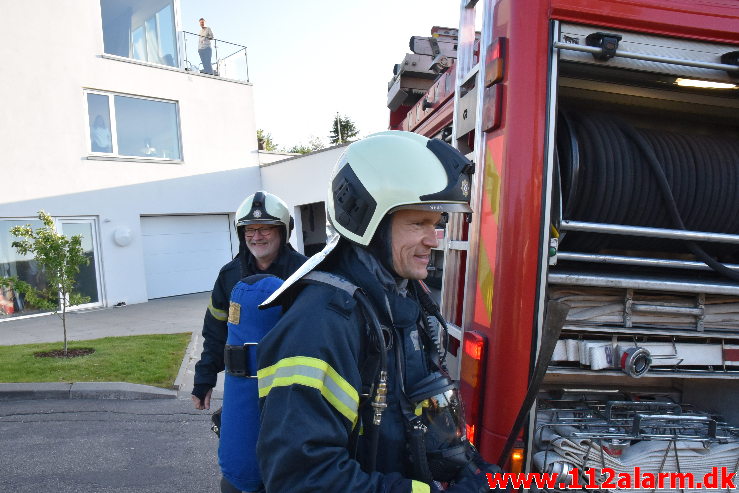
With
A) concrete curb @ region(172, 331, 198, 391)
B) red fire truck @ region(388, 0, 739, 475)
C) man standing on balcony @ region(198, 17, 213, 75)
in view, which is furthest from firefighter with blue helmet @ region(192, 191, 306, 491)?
man standing on balcony @ region(198, 17, 213, 75)

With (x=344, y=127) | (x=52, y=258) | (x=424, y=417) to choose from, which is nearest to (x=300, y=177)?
(x=52, y=258)

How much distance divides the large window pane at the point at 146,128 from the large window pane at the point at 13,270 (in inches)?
113

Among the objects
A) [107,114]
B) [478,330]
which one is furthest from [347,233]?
[107,114]

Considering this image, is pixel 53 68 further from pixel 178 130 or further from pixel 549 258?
pixel 549 258

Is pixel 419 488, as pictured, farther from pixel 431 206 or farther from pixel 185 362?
pixel 185 362

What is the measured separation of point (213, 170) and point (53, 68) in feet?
13.8

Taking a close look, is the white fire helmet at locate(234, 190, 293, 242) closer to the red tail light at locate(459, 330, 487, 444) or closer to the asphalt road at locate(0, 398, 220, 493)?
the red tail light at locate(459, 330, 487, 444)

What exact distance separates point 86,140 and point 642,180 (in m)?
12.0

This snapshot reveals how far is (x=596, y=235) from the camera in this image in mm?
2336

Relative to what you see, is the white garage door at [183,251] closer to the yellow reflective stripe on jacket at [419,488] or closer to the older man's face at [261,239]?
the older man's face at [261,239]

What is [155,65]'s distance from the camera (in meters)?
12.4

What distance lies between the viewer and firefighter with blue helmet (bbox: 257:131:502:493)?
3.78 ft

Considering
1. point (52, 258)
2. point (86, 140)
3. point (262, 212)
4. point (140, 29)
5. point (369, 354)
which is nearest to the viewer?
point (369, 354)

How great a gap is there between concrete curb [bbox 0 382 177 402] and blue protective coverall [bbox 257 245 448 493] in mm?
4979
